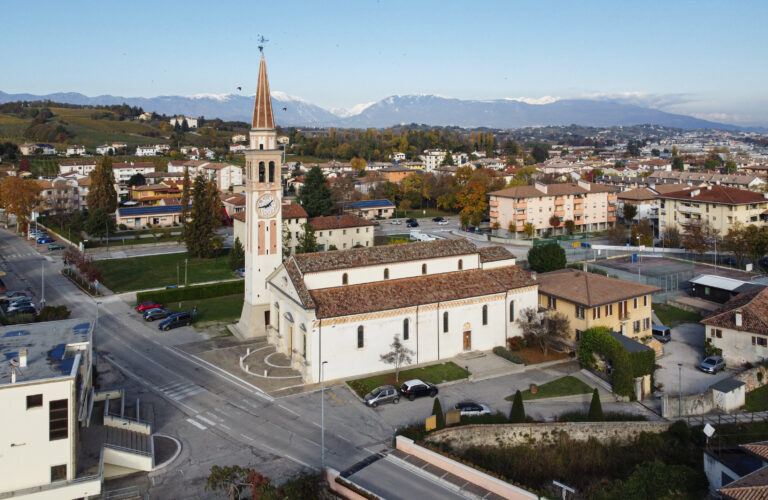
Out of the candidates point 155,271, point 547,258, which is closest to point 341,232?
point 155,271

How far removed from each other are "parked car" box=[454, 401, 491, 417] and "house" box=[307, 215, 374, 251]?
131 ft

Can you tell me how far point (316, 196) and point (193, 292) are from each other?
94.1 feet

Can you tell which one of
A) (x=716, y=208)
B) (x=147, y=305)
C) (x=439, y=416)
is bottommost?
(x=439, y=416)

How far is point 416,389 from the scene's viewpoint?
30.2 meters

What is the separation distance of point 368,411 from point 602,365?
13.3 metres

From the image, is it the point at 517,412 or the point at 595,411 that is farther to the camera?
the point at 595,411

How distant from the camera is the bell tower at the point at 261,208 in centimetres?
3781

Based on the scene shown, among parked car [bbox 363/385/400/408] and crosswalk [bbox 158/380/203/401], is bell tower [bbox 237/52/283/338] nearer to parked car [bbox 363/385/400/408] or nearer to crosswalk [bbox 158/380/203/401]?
crosswalk [bbox 158/380/203/401]

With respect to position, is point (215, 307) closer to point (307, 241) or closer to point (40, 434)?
point (307, 241)

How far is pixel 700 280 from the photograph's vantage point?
47500 millimetres

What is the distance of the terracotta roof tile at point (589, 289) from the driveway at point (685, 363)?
12.3ft

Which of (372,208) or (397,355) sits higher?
(372,208)

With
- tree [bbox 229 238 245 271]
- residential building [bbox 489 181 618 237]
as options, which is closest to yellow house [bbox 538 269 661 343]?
tree [bbox 229 238 245 271]

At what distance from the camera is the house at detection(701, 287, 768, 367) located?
113 ft
